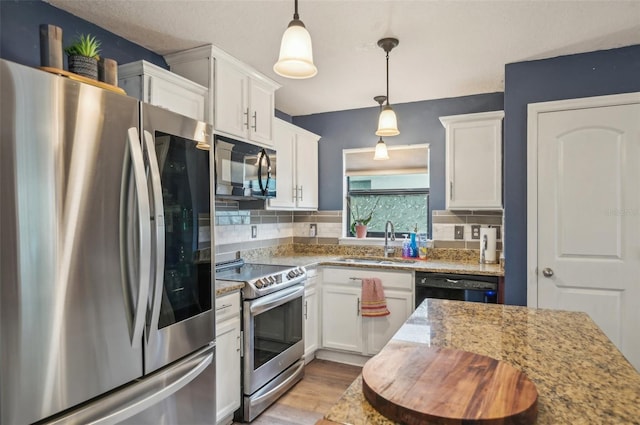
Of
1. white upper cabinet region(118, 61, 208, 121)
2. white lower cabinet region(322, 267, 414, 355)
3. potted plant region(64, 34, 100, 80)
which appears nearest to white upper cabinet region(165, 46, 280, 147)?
white upper cabinet region(118, 61, 208, 121)

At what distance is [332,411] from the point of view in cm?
86

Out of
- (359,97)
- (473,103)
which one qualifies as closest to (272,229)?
(359,97)

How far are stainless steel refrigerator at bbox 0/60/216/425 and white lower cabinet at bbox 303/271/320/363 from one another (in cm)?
149

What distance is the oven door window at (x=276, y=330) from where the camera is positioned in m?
2.55

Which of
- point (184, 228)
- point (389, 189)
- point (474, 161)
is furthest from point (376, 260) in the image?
point (184, 228)

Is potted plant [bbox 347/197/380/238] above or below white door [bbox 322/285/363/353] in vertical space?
above

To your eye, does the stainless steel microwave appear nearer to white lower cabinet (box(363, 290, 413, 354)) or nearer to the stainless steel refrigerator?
the stainless steel refrigerator

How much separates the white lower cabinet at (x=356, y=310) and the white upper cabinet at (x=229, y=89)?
138cm

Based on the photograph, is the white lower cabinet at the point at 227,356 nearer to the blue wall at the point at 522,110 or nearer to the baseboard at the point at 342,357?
the baseboard at the point at 342,357

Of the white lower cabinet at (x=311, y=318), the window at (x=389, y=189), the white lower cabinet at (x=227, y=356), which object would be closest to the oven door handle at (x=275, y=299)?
the white lower cabinet at (x=227, y=356)

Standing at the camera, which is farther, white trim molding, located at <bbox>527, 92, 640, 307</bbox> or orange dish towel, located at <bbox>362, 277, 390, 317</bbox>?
orange dish towel, located at <bbox>362, 277, 390, 317</bbox>

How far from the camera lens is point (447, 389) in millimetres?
872

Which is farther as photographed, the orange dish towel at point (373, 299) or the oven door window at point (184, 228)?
the orange dish towel at point (373, 299)

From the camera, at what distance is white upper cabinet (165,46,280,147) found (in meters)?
2.55
